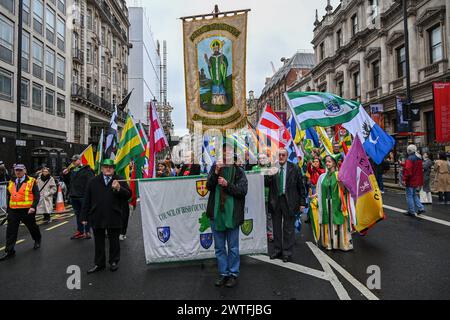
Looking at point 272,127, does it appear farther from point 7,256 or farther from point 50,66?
point 50,66

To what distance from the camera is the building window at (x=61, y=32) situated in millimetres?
28234

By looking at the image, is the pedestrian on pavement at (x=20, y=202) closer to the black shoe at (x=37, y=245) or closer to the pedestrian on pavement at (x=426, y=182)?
the black shoe at (x=37, y=245)

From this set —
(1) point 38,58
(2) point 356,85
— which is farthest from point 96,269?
(2) point 356,85

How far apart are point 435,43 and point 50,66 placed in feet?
91.8

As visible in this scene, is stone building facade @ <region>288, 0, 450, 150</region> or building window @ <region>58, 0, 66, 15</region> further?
building window @ <region>58, 0, 66, 15</region>

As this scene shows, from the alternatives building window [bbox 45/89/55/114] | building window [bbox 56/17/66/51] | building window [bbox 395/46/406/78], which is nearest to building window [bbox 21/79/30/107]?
building window [bbox 45/89/55/114]

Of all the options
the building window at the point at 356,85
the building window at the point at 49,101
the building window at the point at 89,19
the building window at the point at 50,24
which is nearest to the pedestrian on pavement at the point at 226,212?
the building window at the point at 49,101

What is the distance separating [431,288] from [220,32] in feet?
15.0

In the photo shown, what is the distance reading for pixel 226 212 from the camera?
4.39 m

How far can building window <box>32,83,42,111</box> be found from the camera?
24484mm

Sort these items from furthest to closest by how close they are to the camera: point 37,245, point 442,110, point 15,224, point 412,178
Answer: point 442,110 < point 412,178 < point 37,245 < point 15,224

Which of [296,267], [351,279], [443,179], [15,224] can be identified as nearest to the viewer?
[351,279]

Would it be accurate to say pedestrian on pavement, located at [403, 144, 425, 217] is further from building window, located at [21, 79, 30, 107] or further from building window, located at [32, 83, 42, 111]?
building window, located at [32, 83, 42, 111]

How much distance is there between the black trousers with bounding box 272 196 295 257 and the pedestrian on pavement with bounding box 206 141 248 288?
4.00ft
